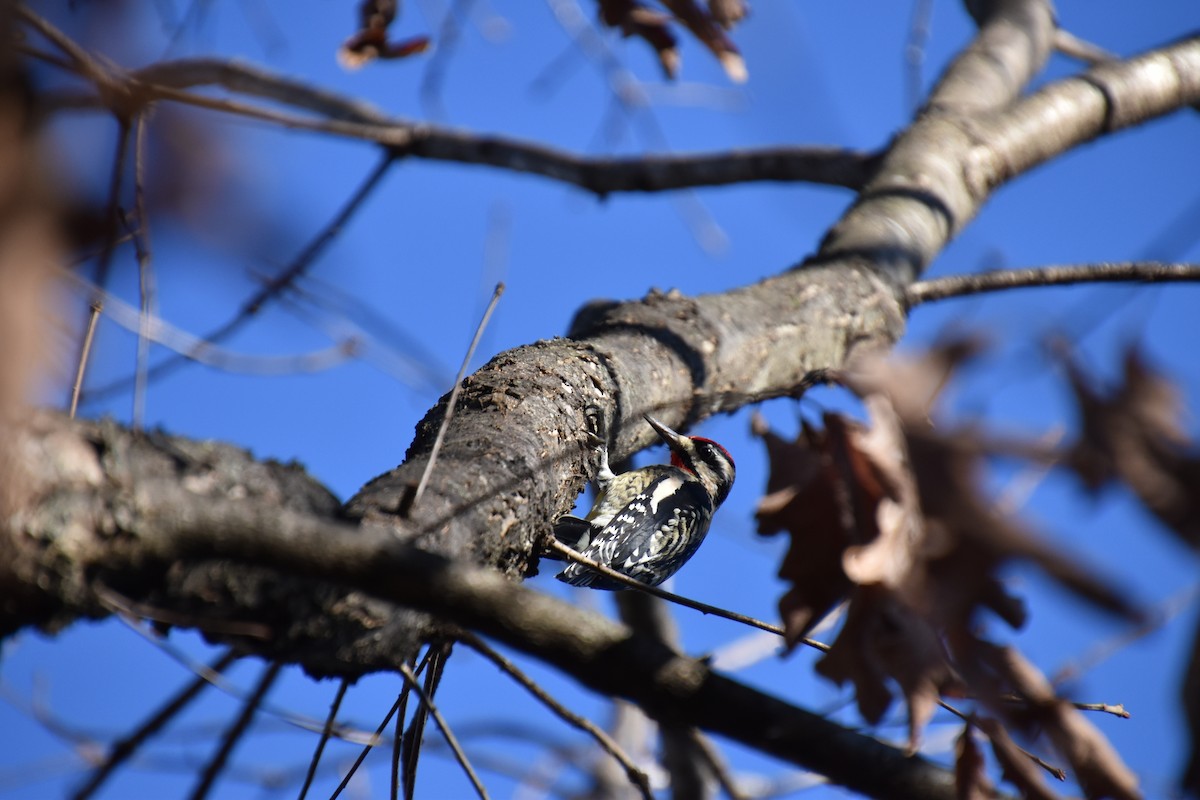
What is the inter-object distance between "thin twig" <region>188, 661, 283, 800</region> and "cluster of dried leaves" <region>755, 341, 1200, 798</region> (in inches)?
33.9

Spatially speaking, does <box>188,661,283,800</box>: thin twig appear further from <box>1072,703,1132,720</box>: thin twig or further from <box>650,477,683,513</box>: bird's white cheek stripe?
<box>650,477,683,513</box>: bird's white cheek stripe

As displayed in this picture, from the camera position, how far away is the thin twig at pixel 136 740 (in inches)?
48.1

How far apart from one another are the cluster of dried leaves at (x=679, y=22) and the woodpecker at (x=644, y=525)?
168 centimetres

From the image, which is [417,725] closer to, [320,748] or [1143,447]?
[320,748]

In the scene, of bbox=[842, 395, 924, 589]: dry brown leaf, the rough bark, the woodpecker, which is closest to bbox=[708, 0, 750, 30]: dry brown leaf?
the rough bark

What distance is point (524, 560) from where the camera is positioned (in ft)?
7.52

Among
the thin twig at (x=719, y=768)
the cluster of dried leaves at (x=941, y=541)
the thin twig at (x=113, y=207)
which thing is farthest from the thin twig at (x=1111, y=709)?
the thin twig at (x=719, y=768)

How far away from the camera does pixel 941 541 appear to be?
1.27m

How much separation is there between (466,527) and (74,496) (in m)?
0.79

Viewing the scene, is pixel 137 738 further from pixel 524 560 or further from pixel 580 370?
pixel 580 370

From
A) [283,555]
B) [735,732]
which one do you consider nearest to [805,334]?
[735,732]

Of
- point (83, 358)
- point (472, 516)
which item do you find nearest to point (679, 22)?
point (472, 516)

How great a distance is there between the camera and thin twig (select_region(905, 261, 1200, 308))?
305 centimetres

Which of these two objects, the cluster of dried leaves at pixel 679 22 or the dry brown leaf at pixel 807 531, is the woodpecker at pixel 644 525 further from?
the dry brown leaf at pixel 807 531
